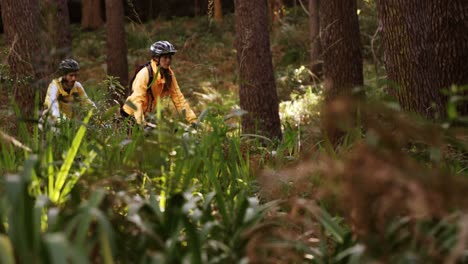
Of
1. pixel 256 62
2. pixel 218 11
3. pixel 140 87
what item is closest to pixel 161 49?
pixel 140 87

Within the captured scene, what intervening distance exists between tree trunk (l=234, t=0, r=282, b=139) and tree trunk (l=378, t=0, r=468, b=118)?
3600mm

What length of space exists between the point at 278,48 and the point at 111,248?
949 inches

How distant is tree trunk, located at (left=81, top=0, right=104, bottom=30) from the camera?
1212 inches

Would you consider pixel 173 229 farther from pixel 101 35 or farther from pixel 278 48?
pixel 101 35

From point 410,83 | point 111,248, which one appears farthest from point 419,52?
point 111,248

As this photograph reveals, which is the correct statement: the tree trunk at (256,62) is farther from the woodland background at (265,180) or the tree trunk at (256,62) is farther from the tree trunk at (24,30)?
the woodland background at (265,180)

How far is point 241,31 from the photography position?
37.1ft

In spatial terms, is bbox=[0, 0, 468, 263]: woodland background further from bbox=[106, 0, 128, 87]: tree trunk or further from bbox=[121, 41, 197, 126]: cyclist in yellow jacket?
bbox=[106, 0, 128, 87]: tree trunk

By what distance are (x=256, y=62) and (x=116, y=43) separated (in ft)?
29.2

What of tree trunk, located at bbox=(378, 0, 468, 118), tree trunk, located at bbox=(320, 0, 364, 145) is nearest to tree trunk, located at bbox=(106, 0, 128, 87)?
tree trunk, located at bbox=(320, 0, 364, 145)

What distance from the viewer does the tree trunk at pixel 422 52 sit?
23.7 feet

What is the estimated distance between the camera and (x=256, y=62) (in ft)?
37.0

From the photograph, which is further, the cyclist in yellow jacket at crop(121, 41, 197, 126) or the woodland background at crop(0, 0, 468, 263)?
the cyclist in yellow jacket at crop(121, 41, 197, 126)

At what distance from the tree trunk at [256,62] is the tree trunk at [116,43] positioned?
833cm
